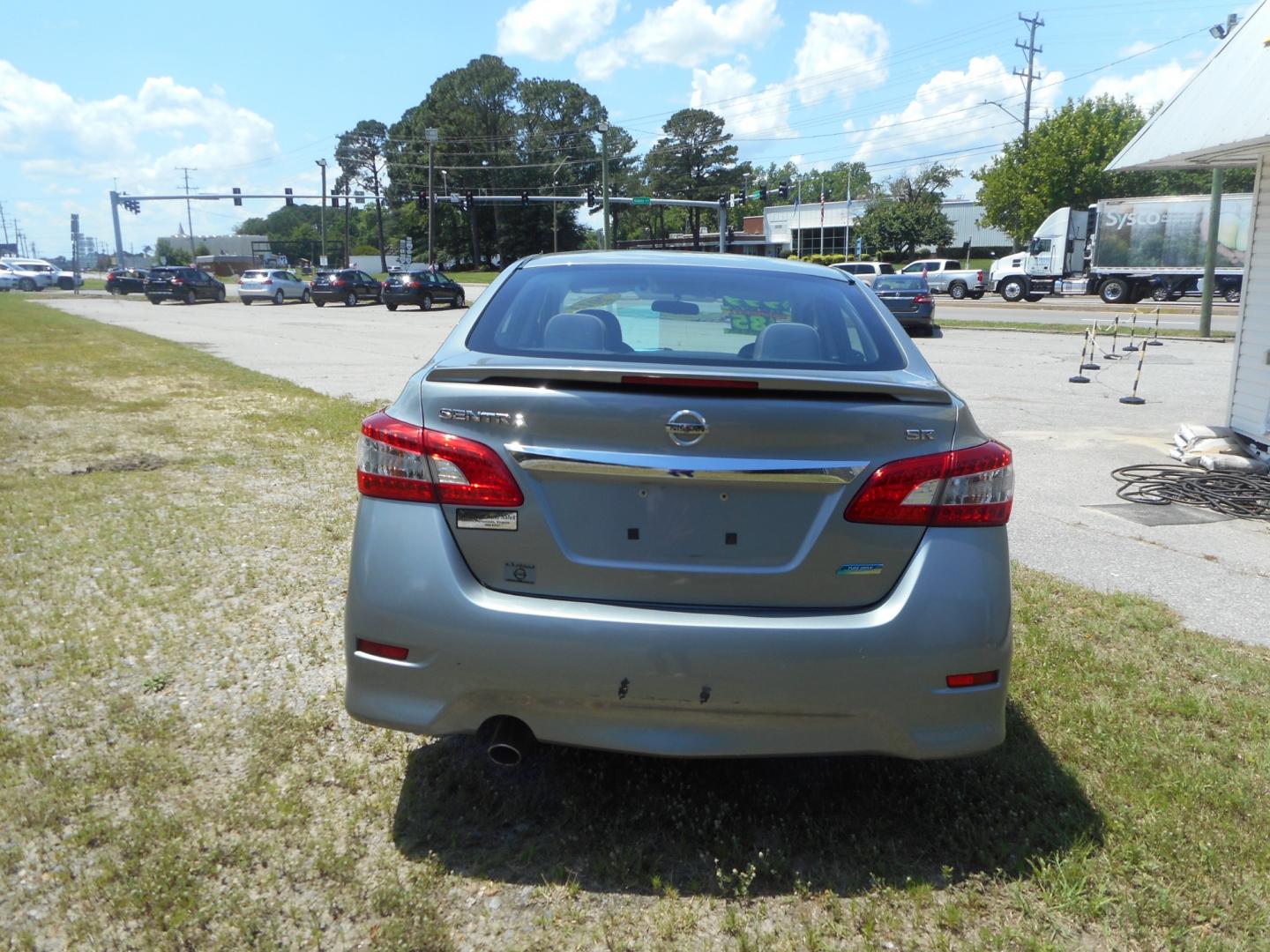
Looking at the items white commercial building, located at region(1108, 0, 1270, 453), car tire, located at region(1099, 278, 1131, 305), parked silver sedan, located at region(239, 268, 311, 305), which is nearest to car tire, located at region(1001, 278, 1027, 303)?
car tire, located at region(1099, 278, 1131, 305)

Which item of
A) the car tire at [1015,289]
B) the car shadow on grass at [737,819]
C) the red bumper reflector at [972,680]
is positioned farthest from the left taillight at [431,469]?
the car tire at [1015,289]

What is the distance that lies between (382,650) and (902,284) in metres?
26.4

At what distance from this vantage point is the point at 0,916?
8.43 feet

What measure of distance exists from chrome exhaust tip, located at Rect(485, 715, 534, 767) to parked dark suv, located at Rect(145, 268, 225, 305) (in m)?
50.2

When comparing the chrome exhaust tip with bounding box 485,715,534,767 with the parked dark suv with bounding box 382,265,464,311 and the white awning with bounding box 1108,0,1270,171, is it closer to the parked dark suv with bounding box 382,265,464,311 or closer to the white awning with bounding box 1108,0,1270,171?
the white awning with bounding box 1108,0,1270,171

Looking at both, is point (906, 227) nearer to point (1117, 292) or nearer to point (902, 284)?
point (1117, 292)

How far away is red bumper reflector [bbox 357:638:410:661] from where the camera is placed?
2744mm

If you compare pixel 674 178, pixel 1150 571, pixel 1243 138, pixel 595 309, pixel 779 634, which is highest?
pixel 674 178

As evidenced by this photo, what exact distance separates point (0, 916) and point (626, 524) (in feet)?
6.25

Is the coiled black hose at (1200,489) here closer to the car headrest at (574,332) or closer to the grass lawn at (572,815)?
the grass lawn at (572,815)

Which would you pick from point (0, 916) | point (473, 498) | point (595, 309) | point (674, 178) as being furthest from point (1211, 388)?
point (674, 178)

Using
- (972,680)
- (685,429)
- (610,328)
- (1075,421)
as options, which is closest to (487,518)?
(685,429)

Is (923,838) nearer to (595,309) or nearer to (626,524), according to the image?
(626,524)

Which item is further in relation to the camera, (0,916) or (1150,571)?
(1150,571)
